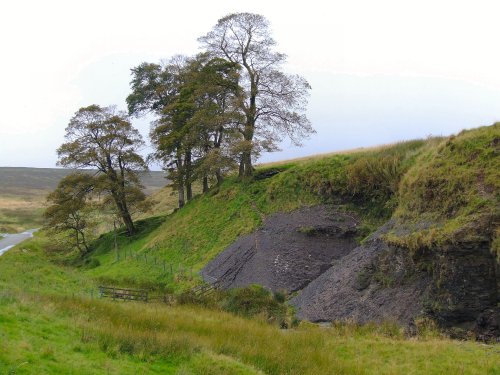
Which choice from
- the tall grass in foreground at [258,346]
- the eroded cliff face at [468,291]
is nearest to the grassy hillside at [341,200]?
the eroded cliff face at [468,291]

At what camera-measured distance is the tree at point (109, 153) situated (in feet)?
156

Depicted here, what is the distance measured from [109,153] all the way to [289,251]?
28.7 m

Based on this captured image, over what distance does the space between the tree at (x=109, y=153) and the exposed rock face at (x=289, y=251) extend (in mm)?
21773

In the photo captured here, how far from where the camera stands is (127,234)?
52.3m

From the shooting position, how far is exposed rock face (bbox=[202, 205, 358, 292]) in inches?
969

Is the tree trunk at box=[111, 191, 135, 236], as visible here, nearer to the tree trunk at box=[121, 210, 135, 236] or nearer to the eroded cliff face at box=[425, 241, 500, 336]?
the tree trunk at box=[121, 210, 135, 236]

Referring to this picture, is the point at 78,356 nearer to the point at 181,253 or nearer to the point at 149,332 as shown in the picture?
the point at 149,332

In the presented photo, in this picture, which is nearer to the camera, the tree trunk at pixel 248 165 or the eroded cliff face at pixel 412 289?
the eroded cliff face at pixel 412 289

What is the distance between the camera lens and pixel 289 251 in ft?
86.1

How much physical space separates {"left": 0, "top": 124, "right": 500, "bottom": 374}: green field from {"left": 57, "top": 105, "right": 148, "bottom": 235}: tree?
16.5m

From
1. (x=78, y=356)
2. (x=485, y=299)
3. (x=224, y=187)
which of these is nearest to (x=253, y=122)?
(x=224, y=187)

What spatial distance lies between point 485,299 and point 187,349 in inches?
402

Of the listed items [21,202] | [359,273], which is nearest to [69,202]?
[359,273]

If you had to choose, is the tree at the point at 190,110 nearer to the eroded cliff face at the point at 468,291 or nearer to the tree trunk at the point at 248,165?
the tree trunk at the point at 248,165
